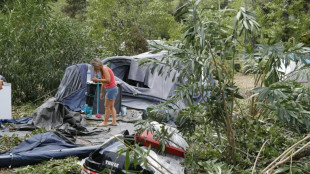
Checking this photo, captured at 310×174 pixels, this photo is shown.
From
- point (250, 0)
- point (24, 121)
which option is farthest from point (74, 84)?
point (250, 0)

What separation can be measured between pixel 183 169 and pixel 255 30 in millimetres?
1594

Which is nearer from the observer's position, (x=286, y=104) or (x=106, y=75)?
(x=286, y=104)

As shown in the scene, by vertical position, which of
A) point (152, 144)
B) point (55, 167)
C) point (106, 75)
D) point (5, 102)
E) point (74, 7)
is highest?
point (74, 7)

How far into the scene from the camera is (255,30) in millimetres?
2979

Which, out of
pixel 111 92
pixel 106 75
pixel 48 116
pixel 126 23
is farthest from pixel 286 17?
pixel 48 116

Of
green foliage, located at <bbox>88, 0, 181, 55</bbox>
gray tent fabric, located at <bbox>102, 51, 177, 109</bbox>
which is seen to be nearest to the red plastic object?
gray tent fabric, located at <bbox>102, 51, 177, 109</bbox>

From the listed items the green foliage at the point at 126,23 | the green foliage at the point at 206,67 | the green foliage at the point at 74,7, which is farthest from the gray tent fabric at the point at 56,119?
the green foliage at the point at 74,7

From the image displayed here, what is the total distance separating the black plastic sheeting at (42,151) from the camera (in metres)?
5.07

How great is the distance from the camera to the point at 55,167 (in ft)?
15.8

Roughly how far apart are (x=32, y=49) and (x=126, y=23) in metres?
6.13

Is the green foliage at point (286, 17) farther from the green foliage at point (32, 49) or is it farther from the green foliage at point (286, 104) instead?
the green foliage at point (286, 104)

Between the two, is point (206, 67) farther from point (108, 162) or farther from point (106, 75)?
point (106, 75)

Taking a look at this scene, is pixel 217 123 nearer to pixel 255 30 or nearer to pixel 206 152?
pixel 206 152

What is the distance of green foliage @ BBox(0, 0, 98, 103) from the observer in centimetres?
973
